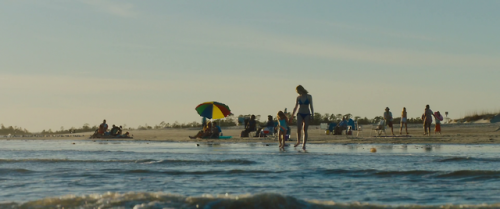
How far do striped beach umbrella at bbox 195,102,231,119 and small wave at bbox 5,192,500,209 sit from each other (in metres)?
23.3

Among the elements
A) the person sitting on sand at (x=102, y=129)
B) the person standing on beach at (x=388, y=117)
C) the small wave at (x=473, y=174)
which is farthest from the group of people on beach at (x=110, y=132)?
the small wave at (x=473, y=174)

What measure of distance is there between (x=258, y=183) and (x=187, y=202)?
7.66ft

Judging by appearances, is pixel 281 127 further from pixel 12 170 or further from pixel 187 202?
pixel 187 202

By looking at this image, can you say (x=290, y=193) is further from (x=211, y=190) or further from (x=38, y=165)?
(x=38, y=165)

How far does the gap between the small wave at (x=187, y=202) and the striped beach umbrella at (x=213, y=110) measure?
23.3 metres

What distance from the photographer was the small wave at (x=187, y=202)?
6.14 metres

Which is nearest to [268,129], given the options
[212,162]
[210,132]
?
[210,132]

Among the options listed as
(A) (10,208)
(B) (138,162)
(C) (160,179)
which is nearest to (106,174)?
(C) (160,179)

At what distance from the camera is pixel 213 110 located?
3011 centimetres

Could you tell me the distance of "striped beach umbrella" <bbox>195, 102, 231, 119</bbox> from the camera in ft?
98.7

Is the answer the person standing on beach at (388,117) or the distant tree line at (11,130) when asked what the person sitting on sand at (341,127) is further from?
the distant tree line at (11,130)

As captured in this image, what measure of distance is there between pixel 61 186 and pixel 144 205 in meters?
2.84

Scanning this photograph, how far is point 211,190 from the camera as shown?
25.8 ft

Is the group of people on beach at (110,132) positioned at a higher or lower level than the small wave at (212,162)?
higher
